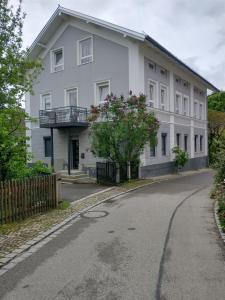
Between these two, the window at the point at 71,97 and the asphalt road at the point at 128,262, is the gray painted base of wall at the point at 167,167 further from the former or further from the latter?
the asphalt road at the point at 128,262

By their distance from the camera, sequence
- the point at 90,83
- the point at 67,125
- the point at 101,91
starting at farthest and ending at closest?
the point at 90,83, the point at 101,91, the point at 67,125

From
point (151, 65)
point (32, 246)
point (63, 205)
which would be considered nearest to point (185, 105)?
point (151, 65)

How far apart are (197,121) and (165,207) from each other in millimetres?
20792

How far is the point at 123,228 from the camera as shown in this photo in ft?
26.2

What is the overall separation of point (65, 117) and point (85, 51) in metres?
5.23

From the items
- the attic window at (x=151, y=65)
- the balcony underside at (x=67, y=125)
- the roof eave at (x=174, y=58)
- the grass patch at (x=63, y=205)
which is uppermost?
the roof eave at (x=174, y=58)

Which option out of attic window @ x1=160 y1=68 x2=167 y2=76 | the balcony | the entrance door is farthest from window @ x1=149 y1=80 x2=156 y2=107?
the entrance door

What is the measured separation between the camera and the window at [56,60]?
2420cm

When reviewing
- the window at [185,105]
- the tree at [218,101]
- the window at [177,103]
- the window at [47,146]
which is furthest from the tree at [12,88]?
the tree at [218,101]

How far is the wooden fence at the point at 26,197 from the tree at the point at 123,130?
21.3ft

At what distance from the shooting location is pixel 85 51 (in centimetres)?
2272

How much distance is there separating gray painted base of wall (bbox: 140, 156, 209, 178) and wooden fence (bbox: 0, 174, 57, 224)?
10356 mm

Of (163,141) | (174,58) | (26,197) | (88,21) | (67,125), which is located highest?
(88,21)

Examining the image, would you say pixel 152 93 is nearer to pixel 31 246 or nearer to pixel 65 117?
pixel 65 117
